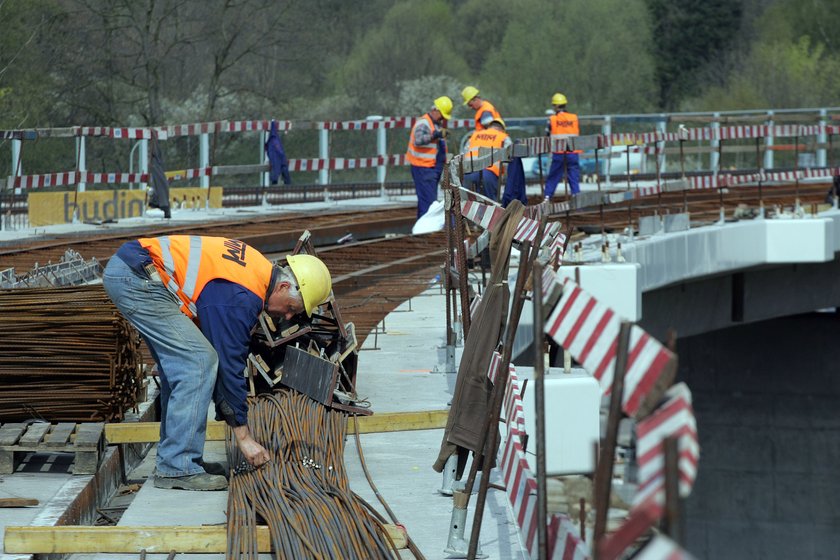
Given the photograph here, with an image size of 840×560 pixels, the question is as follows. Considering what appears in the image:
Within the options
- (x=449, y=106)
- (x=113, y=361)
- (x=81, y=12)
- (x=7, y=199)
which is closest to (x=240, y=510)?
(x=113, y=361)

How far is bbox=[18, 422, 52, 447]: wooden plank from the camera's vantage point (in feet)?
21.0

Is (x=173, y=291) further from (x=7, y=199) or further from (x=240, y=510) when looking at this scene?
(x=7, y=199)

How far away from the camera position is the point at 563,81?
56781 mm

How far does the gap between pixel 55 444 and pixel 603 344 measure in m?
3.63

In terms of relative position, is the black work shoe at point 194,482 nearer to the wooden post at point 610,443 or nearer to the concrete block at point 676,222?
the wooden post at point 610,443

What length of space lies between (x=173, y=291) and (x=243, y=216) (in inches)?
550

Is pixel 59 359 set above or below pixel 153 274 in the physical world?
below

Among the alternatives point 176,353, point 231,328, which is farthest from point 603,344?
Answer: point 176,353

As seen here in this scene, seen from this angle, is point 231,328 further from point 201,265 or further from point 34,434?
point 34,434

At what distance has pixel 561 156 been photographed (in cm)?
1942

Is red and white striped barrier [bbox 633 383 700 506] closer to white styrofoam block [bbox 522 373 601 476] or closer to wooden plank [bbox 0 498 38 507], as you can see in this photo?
Answer: wooden plank [bbox 0 498 38 507]

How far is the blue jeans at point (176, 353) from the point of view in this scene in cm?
613

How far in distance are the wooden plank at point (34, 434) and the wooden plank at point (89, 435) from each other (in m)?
0.17

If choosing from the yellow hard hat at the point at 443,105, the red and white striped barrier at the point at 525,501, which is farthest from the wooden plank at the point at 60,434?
the yellow hard hat at the point at 443,105
